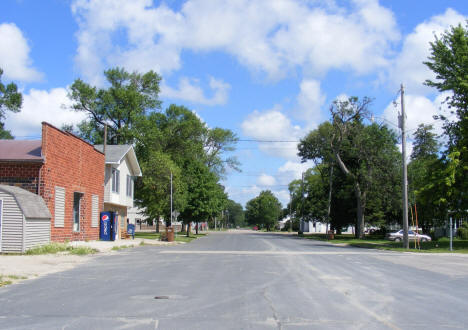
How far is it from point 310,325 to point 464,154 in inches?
1171

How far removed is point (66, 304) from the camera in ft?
30.9

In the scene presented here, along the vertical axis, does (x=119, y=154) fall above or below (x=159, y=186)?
above

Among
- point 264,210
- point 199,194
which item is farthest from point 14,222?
point 264,210

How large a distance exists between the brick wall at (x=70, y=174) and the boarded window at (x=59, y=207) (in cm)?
27

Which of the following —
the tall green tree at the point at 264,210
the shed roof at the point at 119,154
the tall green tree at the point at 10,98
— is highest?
the tall green tree at the point at 10,98

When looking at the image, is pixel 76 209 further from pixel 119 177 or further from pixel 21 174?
pixel 119 177

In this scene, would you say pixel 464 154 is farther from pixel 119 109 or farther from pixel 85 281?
pixel 119 109

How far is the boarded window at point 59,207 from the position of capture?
977 inches

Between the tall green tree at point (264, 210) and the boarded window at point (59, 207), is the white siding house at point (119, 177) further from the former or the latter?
the tall green tree at point (264, 210)

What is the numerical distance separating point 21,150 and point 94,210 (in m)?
8.83

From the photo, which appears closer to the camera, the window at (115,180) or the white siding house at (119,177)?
the white siding house at (119,177)

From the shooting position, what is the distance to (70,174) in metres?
26.9

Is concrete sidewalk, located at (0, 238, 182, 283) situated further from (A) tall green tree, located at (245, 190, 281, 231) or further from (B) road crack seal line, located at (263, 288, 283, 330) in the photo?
(A) tall green tree, located at (245, 190, 281, 231)

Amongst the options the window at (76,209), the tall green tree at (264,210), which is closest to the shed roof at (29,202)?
the window at (76,209)
